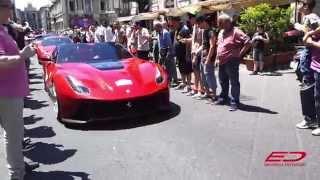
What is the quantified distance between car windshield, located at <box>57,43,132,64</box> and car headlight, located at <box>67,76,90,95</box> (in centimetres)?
123

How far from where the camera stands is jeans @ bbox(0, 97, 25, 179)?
385 cm

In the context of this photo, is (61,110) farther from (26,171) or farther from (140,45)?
(140,45)

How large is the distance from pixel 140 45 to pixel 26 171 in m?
7.38

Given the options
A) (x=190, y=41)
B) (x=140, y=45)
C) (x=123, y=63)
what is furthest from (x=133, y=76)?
(x=140, y=45)

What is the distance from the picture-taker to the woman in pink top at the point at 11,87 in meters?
3.73

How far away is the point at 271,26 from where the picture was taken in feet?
41.8

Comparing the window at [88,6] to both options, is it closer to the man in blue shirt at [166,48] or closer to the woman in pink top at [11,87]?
the man in blue shirt at [166,48]

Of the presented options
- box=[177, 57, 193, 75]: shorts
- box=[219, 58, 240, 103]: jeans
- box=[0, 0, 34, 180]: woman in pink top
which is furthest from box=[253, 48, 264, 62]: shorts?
box=[0, 0, 34, 180]: woman in pink top

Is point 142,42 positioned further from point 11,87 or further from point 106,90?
point 11,87

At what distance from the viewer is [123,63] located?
7.60 meters

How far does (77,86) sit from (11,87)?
8.74 feet

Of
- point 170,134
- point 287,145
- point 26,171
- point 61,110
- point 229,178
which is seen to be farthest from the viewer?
point 61,110

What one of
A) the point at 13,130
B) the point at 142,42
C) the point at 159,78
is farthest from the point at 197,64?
the point at 13,130

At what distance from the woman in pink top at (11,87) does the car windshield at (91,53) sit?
391cm
